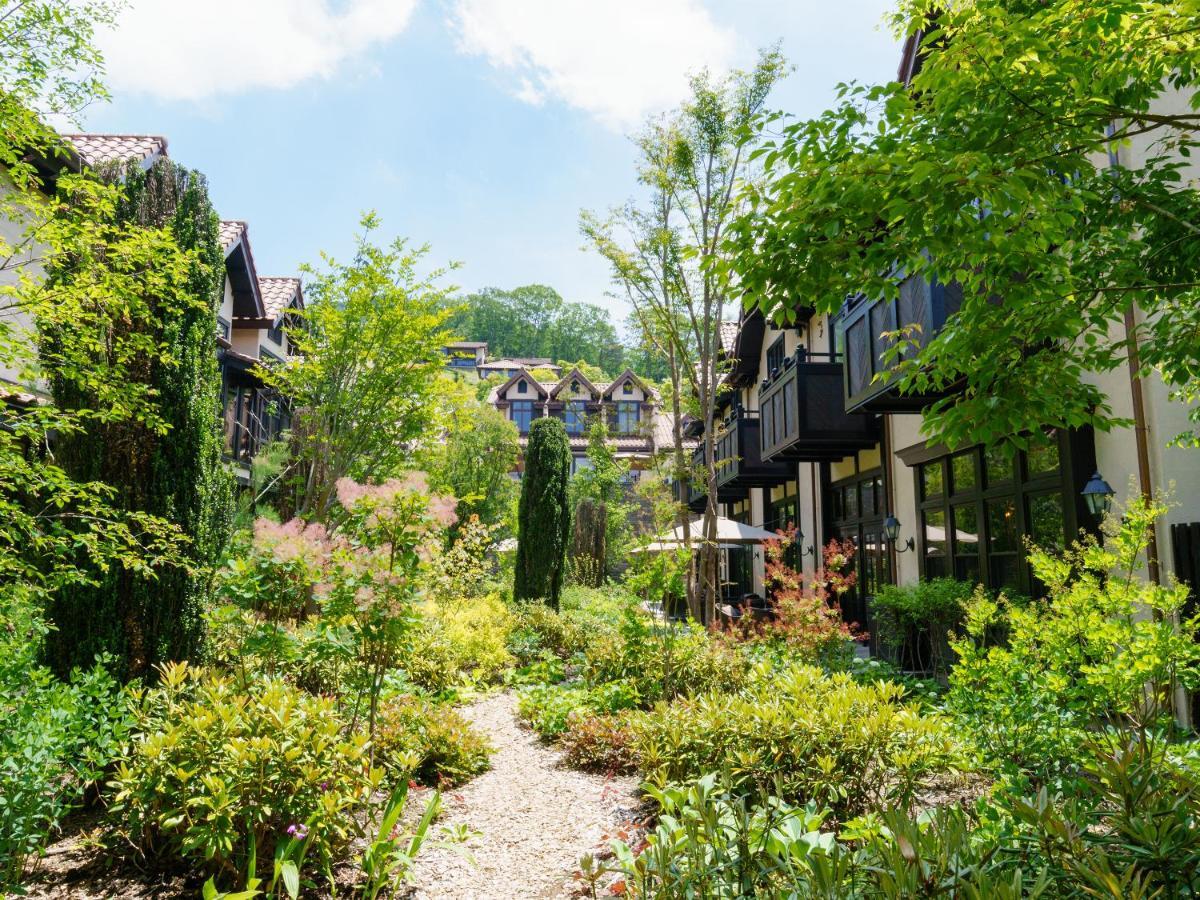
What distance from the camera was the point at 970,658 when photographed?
3.87 meters

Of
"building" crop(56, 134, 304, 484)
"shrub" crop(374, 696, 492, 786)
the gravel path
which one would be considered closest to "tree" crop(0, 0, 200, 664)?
"shrub" crop(374, 696, 492, 786)

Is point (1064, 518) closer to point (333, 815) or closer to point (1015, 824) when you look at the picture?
point (1015, 824)

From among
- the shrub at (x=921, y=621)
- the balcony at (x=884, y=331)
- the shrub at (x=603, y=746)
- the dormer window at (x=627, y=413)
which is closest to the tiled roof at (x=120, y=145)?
the balcony at (x=884, y=331)

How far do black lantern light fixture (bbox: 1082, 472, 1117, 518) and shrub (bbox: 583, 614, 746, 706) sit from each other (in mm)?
3826

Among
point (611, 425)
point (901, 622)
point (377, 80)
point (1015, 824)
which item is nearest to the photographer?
point (1015, 824)

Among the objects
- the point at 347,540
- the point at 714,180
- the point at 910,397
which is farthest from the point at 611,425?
the point at 347,540

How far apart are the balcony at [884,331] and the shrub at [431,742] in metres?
5.60

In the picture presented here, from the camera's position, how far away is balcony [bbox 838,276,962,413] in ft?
26.9

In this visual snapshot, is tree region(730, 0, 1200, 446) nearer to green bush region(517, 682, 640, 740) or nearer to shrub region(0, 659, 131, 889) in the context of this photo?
shrub region(0, 659, 131, 889)

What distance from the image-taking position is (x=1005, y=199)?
3143 mm

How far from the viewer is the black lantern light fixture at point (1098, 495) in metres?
6.77

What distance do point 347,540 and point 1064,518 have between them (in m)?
7.23

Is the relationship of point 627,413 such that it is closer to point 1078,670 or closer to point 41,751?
point 1078,670

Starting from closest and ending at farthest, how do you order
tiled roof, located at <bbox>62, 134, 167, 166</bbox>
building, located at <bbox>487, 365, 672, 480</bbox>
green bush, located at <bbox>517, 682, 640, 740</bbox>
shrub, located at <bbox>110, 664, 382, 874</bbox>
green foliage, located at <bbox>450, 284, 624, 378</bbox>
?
1. shrub, located at <bbox>110, 664, 382, 874</bbox>
2. green bush, located at <bbox>517, 682, 640, 740</bbox>
3. tiled roof, located at <bbox>62, 134, 167, 166</bbox>
4. building, located at <bbox>487, 365, 672, 480</bbox>
5. green foliage, located at <bbox>450, 284, 624, 378</bbox>
